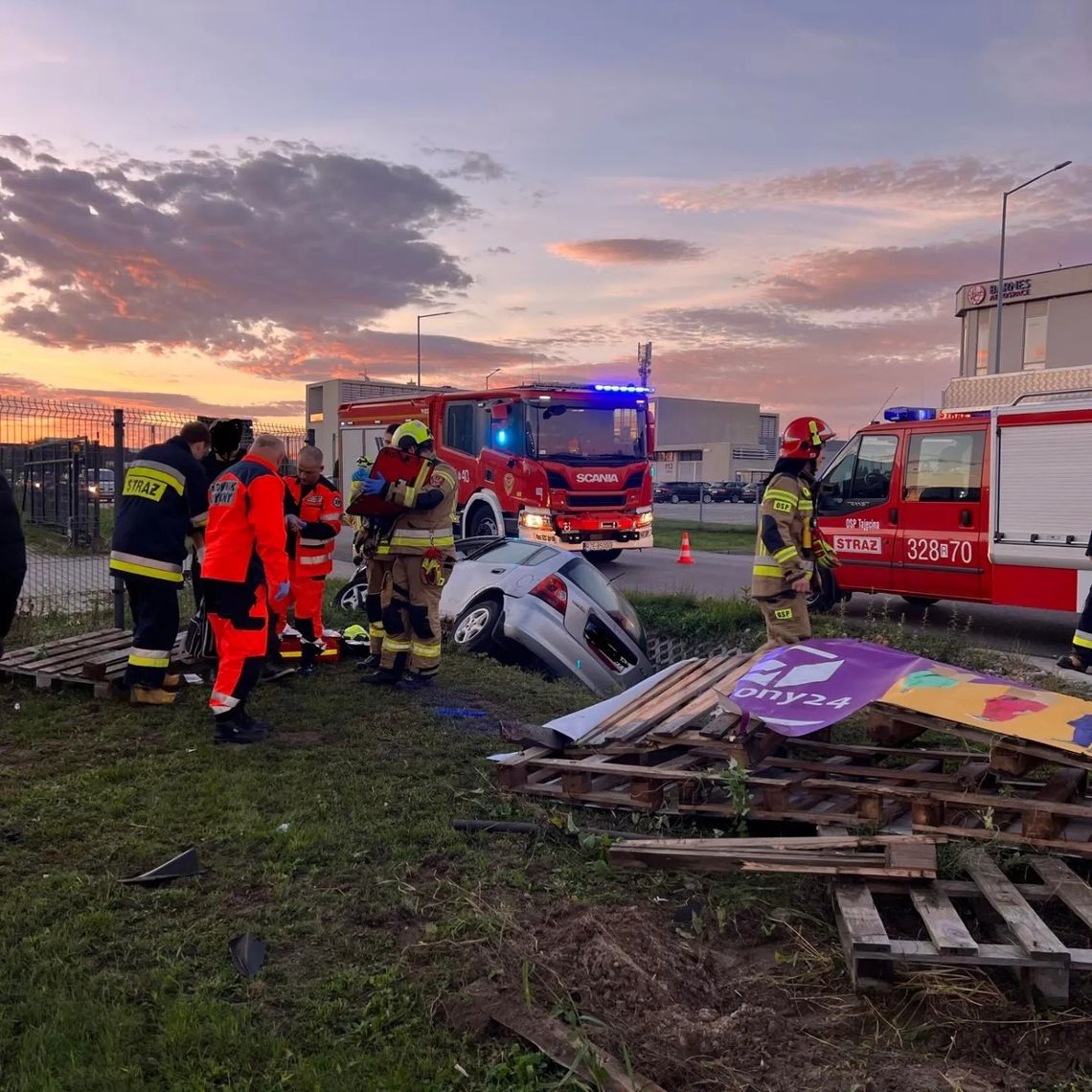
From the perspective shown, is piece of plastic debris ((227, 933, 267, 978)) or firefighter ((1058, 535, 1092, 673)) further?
firefighter ((1058, 535, 1092, 673))

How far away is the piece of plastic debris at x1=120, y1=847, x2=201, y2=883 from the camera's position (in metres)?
3.66

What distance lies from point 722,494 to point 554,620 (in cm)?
4319

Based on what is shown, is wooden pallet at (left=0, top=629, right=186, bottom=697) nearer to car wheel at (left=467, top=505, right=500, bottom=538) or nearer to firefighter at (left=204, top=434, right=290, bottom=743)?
firefighter at (left=204, top=434, right=290, bottom=743)

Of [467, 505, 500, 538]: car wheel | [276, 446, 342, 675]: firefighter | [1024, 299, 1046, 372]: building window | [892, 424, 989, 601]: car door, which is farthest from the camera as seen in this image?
[1024, 299, 1046, 372]: building window

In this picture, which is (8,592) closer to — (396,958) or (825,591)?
(396,958)

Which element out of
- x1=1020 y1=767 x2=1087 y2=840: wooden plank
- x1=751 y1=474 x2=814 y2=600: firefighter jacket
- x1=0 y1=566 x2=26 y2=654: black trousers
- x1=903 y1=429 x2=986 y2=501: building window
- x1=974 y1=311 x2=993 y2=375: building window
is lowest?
x1=1020 y1=767 x2=1087 y2=840: wooden plank

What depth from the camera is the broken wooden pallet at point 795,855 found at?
340 centimetres

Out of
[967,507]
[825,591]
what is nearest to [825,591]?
[825,591]

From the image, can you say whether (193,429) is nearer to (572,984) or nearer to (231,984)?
(231,984)

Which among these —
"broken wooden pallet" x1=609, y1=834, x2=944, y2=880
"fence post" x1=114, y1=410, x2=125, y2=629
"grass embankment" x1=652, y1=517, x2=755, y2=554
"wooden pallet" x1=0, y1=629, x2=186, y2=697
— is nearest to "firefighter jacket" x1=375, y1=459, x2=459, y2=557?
"wooden pallet" x1=0, y1=629, x2=186, y2=697

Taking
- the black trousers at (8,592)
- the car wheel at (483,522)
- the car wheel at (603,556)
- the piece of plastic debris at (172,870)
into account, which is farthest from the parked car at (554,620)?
the car wheel at (603,556)

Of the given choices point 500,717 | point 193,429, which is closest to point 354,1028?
point 500,717

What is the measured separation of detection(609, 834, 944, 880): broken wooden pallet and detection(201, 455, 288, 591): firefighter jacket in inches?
110

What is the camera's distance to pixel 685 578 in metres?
14.7
